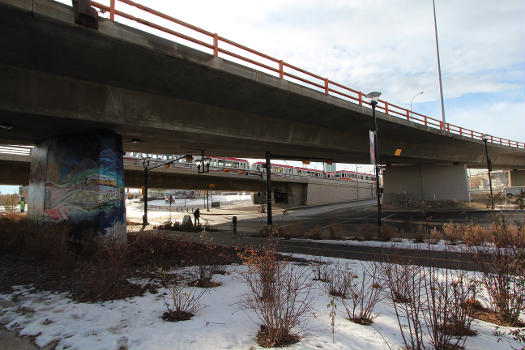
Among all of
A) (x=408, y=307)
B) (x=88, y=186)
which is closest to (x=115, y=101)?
(x=88, y=186)

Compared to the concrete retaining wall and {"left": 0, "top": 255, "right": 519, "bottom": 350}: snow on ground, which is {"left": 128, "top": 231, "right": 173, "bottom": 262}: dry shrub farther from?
the concrete retaining wall

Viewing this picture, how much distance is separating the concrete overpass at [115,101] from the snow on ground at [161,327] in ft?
20.9

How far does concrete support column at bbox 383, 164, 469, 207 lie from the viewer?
3262cm

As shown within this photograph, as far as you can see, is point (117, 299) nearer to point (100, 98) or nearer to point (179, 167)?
point (100, 98)

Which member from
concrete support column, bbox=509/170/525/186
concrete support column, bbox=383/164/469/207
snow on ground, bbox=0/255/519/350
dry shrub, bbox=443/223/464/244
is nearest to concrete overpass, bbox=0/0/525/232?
snow on ground, bbox=0/255/519/350

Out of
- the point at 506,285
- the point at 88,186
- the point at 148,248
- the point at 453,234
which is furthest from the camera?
the point at 453,234

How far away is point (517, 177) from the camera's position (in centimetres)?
5559

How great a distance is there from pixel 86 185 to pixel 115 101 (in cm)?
359

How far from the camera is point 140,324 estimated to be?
4316mm

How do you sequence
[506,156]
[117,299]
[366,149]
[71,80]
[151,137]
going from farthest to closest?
[506,156]
[366,149]
[151,137]
[71,80]
[117,299]

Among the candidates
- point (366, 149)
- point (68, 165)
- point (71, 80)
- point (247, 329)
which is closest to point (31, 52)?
point (71, 80)

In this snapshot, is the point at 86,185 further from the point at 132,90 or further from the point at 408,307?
the point at 408,307

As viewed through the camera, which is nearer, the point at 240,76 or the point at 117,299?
the point at 117,299

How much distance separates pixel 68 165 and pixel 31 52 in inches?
197
